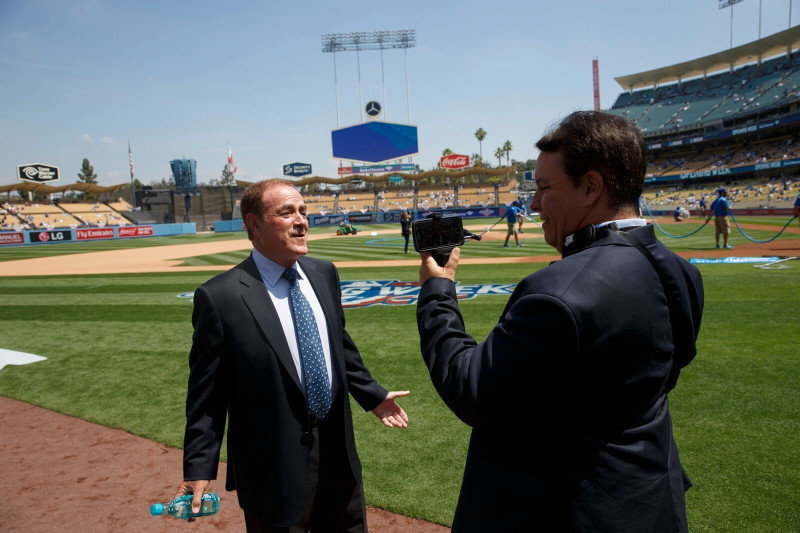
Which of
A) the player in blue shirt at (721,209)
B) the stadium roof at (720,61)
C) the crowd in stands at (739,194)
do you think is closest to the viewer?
the player in blue shirt at (721,209)

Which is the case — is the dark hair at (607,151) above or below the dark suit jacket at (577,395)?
above

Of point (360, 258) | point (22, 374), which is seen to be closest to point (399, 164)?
point (360, 258)

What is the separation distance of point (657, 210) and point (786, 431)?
5463 centimetres

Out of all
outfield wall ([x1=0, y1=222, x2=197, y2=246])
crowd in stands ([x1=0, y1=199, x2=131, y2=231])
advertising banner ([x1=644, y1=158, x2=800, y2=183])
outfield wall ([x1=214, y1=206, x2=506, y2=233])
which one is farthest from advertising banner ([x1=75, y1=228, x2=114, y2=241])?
advertising banner ([x1=644, y1=158, x2=800, y2=183])

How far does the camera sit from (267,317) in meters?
2.57

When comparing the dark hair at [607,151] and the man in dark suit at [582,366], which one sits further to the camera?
the dark hair at [607,151]

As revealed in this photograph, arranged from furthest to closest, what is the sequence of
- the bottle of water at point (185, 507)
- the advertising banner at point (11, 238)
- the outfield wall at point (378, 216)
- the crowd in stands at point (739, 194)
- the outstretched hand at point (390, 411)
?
the outfield wall at point (378, 216) < the crowd in stands at point (739, 194) < the advertising banner at point (11, 238) < the outstretched hand at point (390, 411) < the bottle of water at point (185, 507)

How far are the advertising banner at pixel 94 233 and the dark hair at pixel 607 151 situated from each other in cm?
5320

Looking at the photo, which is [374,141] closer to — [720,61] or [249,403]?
[720,61]

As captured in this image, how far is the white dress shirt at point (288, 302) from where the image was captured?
263cm

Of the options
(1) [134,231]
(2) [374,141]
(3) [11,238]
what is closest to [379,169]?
(2) [374,141]

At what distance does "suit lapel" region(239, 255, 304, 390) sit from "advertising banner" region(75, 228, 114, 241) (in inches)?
2032

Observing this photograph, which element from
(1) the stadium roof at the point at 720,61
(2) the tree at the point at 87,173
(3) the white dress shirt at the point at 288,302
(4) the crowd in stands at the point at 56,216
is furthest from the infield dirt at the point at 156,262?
(2) the tree at the point at 87,173

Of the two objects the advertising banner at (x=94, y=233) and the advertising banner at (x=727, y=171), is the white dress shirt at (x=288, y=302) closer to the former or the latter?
the advertising banner at (x=94, y=233)
